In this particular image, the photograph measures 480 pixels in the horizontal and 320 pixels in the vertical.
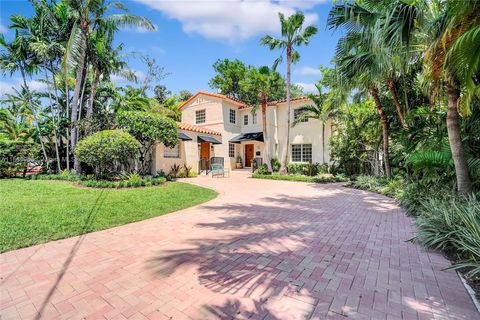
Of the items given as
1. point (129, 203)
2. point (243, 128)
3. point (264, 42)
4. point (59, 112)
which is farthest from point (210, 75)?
point (129, 203)

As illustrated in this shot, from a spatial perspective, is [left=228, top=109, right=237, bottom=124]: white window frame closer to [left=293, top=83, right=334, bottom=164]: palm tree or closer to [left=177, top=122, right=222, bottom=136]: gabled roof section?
[left=177, top=122, right=222, bottom=136]: gabled roof section

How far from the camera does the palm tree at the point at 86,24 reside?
12883 mm

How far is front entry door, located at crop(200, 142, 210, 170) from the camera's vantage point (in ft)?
71.1

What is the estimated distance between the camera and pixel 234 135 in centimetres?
2439

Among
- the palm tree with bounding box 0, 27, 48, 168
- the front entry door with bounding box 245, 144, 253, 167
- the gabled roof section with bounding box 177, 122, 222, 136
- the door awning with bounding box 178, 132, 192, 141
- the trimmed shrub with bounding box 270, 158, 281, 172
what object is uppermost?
the palm tree with bounding box 0, 27, 48, 168

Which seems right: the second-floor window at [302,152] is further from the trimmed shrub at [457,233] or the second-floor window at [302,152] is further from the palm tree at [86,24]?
the trimmed shrub at [457,233]

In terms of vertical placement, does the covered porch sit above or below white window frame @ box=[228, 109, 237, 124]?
below

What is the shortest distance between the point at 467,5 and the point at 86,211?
9.72 meters

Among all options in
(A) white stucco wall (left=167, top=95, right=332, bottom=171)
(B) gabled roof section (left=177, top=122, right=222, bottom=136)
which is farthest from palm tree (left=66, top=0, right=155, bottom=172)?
(A) white stucco wall (left=167, top=95, right=332, bottom=171)

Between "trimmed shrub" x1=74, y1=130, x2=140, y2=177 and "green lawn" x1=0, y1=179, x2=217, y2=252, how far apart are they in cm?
186

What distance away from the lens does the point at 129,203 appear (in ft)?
27.4

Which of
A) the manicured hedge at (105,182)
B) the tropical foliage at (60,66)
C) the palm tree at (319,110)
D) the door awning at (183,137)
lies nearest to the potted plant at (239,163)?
the palm tree at (319,110)

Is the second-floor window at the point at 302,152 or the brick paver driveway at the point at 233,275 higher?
the second-floor window at the point at 302,152

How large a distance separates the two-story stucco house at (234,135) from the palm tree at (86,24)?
7238 mm
